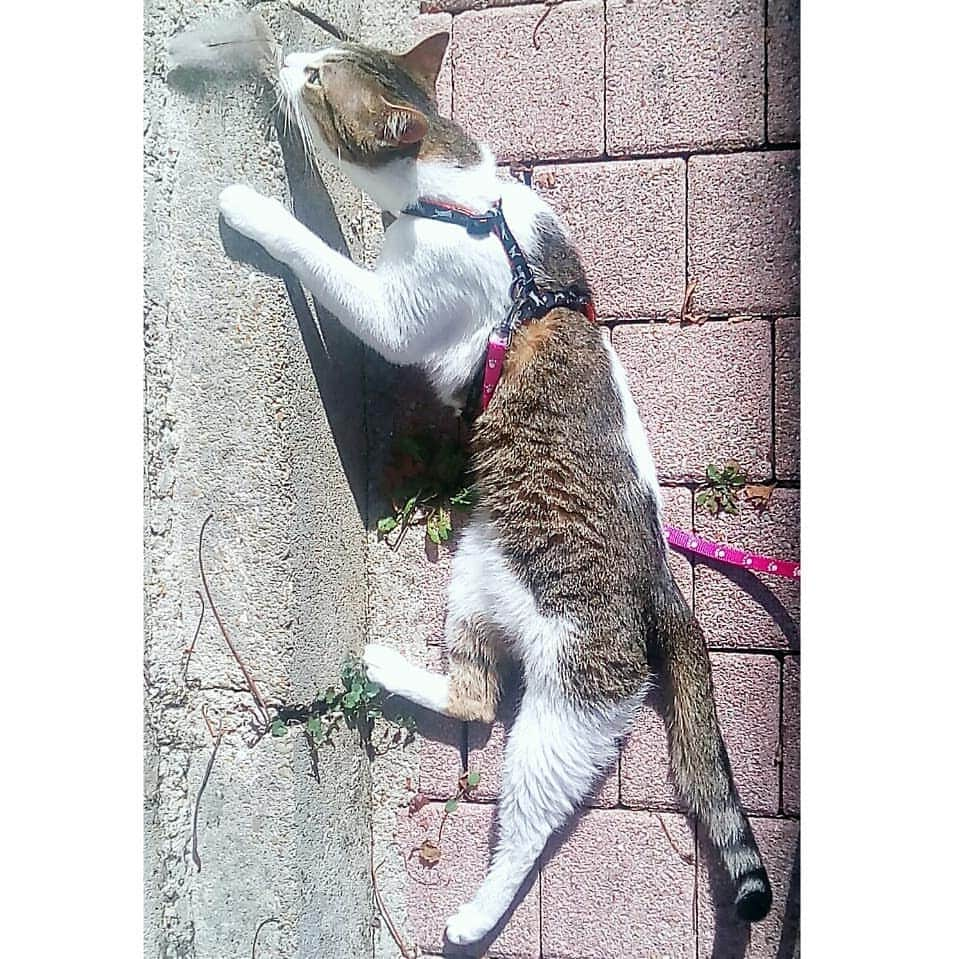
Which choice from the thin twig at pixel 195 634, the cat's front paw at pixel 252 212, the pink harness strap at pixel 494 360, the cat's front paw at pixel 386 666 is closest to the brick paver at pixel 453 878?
the cat's front paw at pixel 386 666

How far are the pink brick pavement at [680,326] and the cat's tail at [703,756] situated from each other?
3 cm

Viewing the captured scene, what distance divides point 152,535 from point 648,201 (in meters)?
0.91

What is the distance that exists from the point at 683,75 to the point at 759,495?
635 mm

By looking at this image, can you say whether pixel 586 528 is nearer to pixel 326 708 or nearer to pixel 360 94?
pixel 326 708

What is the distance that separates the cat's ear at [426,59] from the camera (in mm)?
1717

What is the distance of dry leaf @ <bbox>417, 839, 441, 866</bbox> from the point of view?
74.1 inches

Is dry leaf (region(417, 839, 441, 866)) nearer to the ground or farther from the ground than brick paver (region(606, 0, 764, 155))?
nearer to the ground

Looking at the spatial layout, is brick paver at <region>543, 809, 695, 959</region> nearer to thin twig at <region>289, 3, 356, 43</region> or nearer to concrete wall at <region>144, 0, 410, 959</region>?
concrete wall at <region>144, 0, 410, 959</region>

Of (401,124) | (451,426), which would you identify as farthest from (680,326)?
(401,124)

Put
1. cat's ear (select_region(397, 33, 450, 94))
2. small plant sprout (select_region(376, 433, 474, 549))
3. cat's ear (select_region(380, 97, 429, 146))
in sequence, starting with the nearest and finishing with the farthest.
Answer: cat's ear (select_region(380, 97, 429, 146)) → cat's ear (select_region(397, 33, 450, 94)) → small plant sprout (select_region(376, 433, 474, 549))

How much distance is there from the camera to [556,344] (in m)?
1.71

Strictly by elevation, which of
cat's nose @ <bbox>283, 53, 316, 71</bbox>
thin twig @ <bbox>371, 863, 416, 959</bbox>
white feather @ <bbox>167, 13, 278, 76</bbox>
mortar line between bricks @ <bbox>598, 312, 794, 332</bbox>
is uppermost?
white feather @ <bbox>167, 13, 278, 76</bbox>

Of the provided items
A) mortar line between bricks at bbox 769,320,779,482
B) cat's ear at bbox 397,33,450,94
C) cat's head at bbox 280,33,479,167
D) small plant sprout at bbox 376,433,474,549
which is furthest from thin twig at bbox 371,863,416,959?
cat's ear at bbox 397,33,450,94

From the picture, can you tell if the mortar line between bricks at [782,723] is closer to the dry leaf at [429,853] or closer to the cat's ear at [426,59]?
the dry leaf at [429,853]
